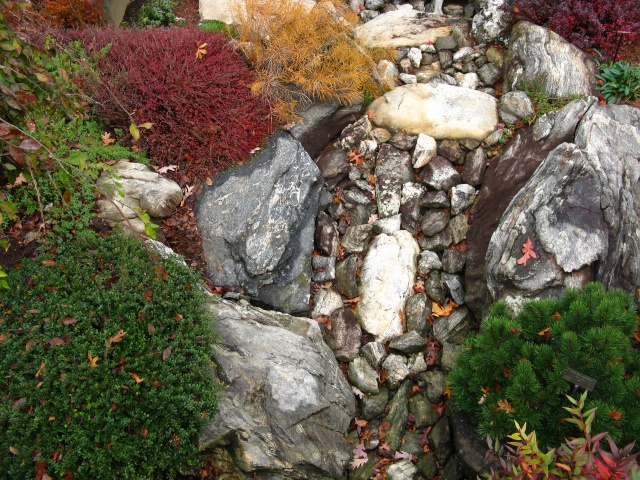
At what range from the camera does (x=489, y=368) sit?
4414mm

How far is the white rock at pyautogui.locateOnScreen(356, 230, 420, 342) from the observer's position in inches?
241

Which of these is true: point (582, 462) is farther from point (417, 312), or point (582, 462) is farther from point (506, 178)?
point (506, 178)

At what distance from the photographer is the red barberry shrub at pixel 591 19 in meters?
7.10

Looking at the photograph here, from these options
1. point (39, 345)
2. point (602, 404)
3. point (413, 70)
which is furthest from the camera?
point (413, 70)

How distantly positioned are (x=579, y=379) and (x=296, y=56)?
515cm

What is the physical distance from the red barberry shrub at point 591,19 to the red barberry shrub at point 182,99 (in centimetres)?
448

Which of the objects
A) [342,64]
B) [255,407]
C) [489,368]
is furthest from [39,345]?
[342,64]

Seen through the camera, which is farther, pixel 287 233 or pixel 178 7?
pixel 178 7

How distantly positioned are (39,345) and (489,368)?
150 inches

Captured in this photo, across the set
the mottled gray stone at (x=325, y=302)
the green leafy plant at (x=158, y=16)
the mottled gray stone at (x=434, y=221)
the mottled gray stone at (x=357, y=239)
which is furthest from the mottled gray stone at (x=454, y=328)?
the green leafy plant at (x=158, y=16)

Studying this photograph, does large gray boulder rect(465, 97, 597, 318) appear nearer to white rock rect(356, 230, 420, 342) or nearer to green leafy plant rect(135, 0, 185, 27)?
white rock rect(356, 230, 420, 342)

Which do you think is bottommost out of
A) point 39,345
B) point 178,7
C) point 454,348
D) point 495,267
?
point 454,348

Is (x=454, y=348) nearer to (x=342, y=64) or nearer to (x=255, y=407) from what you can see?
(x=255, y=407)

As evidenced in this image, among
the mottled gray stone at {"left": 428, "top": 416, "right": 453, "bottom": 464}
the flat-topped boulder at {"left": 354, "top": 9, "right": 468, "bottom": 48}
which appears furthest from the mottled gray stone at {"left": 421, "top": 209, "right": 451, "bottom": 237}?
the flat-topped boulder at {"left": 354, "top": 9, "right": 468, "bottom": 48}
